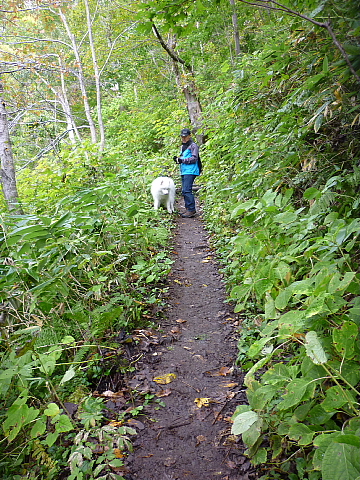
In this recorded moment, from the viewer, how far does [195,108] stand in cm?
1281

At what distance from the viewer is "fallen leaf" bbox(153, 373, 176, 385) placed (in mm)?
3035

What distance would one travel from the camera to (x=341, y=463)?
4.19ft

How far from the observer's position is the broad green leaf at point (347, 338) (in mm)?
1568

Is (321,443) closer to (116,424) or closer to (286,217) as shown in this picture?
(286,217)

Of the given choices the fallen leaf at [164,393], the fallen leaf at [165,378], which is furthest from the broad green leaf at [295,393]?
the fallen leaf at [165,378]

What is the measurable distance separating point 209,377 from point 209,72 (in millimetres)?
13405

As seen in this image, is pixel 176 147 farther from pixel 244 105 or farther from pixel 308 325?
pixel 308 325

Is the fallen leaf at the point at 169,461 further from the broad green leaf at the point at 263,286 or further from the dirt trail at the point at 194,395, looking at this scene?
the broad green leaf at the point at 263,286

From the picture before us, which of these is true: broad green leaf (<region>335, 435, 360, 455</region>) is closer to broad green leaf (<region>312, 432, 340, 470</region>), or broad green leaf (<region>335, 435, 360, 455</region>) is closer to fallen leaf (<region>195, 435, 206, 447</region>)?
broad green leaf (<region>312, 432, 340, 470</region>)

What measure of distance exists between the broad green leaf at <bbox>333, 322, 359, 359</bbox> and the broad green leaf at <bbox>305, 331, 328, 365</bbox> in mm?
81

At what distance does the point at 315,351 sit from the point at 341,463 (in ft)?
1.52

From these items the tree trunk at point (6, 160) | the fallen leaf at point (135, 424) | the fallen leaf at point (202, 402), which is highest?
the tree trunk at point (6, 160)

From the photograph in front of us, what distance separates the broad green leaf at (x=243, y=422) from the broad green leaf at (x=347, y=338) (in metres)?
0.67

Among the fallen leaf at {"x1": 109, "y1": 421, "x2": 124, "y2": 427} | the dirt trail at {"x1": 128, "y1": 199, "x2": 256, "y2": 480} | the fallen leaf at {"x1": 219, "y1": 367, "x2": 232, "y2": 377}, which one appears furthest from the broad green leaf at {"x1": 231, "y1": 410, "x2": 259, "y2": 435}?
the fallen leaf at {"x1": 219, "y1": 367, "x2": 232, "y2": 377}
